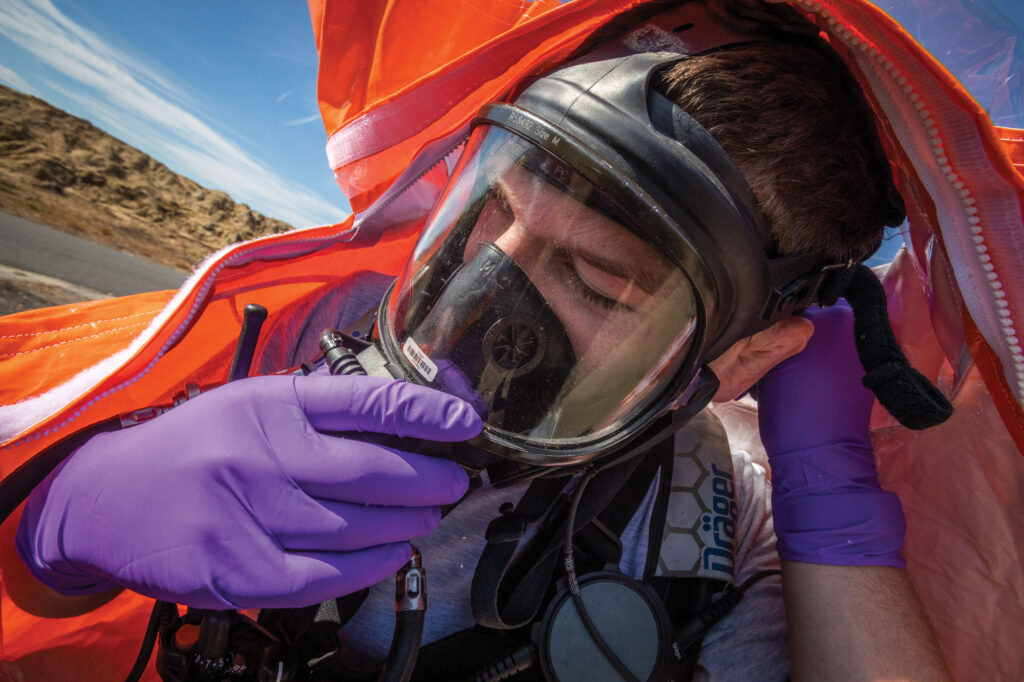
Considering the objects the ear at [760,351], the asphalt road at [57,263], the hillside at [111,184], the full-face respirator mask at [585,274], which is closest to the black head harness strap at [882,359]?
the ear at [760,351]

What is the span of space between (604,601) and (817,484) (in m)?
0.68

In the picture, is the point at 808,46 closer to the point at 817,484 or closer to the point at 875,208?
the point at 875,208

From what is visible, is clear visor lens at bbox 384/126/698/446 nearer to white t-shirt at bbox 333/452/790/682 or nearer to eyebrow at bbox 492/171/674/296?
eyebrow at bbox 492/171/674/296

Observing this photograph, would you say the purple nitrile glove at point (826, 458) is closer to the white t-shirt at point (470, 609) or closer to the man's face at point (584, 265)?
the white t-shirt at point (470, 609)

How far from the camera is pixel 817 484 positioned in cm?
137

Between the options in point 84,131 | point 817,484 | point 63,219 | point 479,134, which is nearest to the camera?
point 479,134

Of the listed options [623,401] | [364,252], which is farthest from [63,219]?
[623,401]

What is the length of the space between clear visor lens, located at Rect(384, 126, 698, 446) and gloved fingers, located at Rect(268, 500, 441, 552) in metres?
0.25

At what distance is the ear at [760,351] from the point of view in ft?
4.41

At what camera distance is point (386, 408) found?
90 centimetres

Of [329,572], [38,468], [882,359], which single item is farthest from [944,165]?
[38,468]

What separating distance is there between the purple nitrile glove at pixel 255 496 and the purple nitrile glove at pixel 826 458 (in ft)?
3.18

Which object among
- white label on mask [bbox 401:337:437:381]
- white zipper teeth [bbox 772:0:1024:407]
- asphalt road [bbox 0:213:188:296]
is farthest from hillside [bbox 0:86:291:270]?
white zipper teeth [bbox 772:0:1024:407]

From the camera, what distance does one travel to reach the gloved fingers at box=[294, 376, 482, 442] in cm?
89
